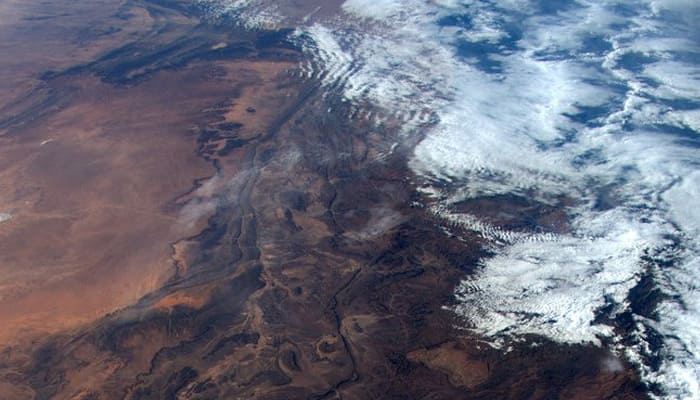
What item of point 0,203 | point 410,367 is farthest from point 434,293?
point 0,203

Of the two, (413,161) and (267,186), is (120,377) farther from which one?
(413,161)

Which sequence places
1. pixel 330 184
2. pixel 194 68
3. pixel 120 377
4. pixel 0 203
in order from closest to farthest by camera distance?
1. pixel 120 377
2. pixel 0 203
3. pixel 330 184
4. pixel 194 68

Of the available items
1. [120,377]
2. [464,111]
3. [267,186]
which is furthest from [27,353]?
[464,111]

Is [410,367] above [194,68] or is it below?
below

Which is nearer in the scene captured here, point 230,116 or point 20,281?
point 20,281

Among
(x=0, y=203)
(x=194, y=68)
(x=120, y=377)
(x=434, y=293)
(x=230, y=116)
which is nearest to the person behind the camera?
(x=120, y=377)

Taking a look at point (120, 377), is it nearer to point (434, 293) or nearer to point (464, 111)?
point (434, 293)
